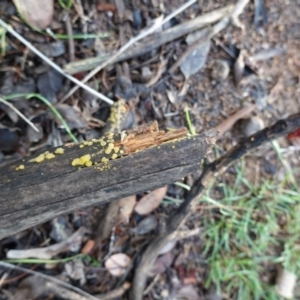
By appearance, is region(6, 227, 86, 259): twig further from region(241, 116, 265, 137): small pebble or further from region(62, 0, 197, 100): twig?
region(241, 116, 265, 137): small pebble

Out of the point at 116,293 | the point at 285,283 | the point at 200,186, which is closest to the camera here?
the point at 200,186

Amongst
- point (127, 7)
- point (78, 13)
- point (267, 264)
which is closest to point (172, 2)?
point (127, 7)

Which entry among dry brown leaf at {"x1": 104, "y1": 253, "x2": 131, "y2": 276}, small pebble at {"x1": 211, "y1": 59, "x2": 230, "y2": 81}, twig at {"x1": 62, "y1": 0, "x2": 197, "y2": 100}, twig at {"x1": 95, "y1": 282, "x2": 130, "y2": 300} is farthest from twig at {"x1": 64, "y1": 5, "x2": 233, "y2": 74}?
twig at {"x1": 95, "y1": 282, "x2": 130, "y2": 300}

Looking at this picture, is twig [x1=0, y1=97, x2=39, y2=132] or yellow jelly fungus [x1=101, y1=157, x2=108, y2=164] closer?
yellow jelly fungus [x1=101, y1=157, x2=108, y2=164]

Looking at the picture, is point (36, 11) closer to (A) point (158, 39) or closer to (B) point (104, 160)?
(A) point (158, 39)

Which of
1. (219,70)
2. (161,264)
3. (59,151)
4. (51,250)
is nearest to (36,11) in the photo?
(59,151)

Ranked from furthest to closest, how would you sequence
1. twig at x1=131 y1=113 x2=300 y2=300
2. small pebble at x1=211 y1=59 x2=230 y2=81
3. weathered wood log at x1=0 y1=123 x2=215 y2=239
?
small pebble at x1=211 y1=59 x2=230 y2=81, twig at x1=131 y1=113 x2=300 y2=300, weathered wood log at x1=0 y1=123 x2=215 y2=239

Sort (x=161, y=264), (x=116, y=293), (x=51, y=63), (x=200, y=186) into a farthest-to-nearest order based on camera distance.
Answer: (x=161, y=264), (x=116, y=293), (x=51, y=63), (x=200, y=186)
